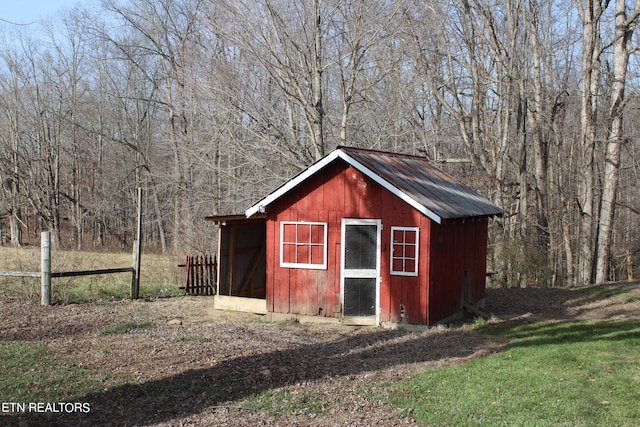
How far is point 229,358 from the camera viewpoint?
31.4ft

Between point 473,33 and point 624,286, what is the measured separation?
11.0m

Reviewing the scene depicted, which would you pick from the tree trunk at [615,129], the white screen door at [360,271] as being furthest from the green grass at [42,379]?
the tree trunk at [615,129]

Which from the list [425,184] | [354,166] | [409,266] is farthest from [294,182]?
[425,184]

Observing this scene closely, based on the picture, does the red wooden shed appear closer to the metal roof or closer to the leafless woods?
Answer: the metal roof

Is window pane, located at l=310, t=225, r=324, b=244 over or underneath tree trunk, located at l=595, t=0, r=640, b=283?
underneath

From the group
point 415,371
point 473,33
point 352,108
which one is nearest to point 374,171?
point 415,371

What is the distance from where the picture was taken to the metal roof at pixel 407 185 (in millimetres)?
12906

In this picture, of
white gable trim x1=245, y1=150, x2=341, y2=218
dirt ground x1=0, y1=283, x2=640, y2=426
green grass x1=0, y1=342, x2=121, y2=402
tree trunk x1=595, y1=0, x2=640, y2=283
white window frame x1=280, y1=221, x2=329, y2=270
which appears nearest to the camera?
dirt ground x1=0, y1=283, x2=640, y2=426

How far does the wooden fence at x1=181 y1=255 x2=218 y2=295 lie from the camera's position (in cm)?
1803

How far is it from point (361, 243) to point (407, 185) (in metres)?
1.60

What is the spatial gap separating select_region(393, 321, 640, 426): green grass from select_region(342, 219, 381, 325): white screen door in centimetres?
328

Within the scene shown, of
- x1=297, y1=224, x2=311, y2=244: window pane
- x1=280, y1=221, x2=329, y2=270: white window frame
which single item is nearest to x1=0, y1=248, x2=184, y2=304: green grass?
x1=280, y1=221, x2=329, y2=270: white window frame

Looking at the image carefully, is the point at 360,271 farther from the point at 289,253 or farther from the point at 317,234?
the point at 289,253

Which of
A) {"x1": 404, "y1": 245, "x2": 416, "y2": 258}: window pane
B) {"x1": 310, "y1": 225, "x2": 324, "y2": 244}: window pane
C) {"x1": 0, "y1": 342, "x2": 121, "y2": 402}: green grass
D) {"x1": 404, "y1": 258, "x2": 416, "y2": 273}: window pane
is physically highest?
{"x1": 310, "y1": 225, "x2": 324, "y2": 244}: window pane
